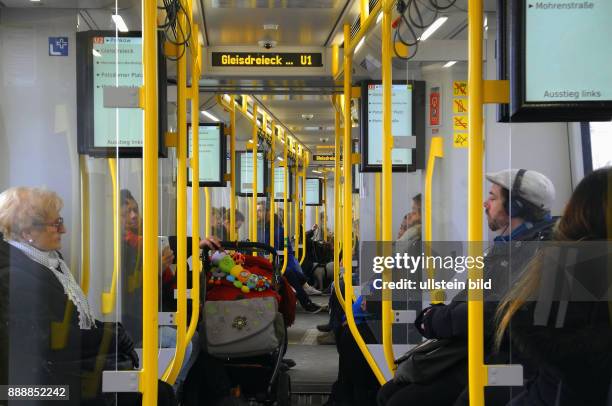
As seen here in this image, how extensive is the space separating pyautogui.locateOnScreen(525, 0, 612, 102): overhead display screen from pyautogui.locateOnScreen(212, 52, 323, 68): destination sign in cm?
419

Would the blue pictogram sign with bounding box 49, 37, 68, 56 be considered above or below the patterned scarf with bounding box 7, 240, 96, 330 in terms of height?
above

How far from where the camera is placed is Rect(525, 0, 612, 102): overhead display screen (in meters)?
1.97

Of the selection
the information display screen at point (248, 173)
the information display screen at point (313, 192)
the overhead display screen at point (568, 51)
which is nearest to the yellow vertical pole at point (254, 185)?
the information display screen at point (248, 173)

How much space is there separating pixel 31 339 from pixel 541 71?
1.82 metres

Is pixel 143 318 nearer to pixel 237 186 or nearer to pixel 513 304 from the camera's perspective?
pixel 513 304

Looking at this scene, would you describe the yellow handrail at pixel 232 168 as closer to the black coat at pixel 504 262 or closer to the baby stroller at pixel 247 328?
the baby stroller at pixel 247 328

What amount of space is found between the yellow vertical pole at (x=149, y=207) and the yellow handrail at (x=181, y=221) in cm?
107

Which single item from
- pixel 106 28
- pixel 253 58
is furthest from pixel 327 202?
pixel 106 28

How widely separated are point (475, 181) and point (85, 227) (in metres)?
1.34

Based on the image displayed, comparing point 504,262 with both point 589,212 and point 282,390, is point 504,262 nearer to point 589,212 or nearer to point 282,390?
point 589,212

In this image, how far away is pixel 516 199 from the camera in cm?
228

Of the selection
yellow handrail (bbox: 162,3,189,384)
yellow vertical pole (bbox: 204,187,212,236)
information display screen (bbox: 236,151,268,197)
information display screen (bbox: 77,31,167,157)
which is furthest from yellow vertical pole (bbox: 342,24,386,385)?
information display screen (bbox: 236,151,268,197)

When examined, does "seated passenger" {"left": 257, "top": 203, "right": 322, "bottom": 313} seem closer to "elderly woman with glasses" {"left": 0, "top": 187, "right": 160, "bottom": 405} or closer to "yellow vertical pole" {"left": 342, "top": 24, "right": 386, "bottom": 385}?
"yellow vertical pole" {"left": 342, "top": 24, "right": 386, "bottom": 385}

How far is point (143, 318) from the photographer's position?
8.51 ft
